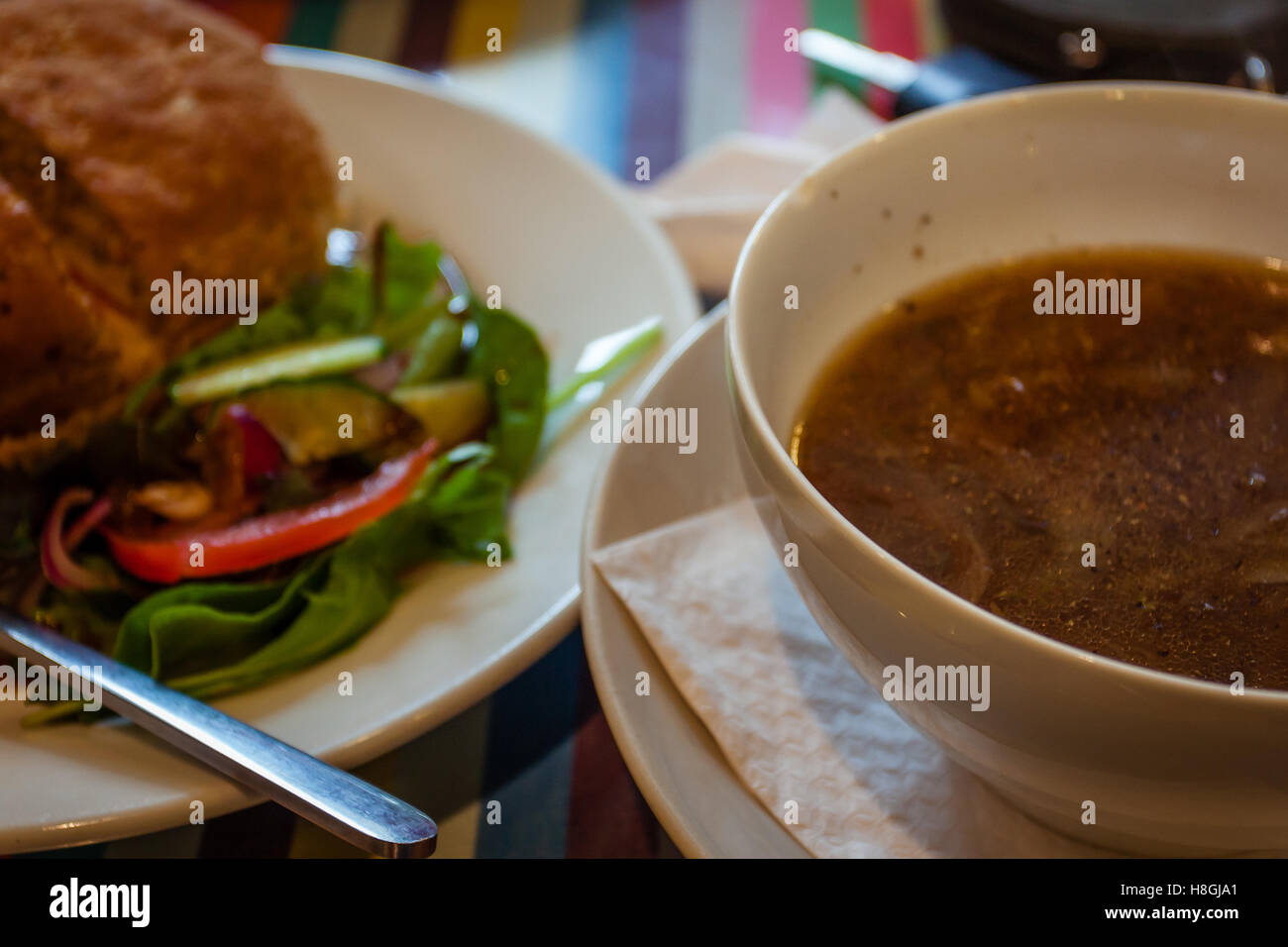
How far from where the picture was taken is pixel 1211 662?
31.2 inches

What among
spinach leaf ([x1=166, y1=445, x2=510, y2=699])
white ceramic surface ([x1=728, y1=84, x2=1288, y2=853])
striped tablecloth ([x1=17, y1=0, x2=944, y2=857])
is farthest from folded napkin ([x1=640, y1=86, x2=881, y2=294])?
white ceramic surface ([x1=728, y1=84, x2=1288, y2=853])

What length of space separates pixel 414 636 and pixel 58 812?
390 millimetres

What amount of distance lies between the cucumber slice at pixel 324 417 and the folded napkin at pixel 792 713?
2.07 ft

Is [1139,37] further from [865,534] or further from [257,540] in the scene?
[257,540]

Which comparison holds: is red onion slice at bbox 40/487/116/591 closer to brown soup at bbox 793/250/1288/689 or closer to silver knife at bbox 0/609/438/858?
silver knife at bbox 0/609/438/858

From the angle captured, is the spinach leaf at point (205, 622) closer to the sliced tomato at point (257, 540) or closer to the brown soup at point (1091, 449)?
the sliced tomato at point (257, 540)

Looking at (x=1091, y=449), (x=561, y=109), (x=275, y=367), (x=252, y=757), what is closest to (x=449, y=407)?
(x=275, y=367)

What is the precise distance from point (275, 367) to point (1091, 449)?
45.9 inches

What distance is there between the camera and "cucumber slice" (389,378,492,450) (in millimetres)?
1573

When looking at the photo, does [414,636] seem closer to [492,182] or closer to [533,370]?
[533,370]

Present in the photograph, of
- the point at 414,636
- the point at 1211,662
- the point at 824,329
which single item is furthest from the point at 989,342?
the point at 414,636

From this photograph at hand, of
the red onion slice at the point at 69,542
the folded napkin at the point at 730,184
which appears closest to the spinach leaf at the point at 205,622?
the red onion slice at the point at 69,542

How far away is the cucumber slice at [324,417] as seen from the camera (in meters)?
1.54

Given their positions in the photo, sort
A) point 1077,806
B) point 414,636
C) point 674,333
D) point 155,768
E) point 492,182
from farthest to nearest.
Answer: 1. point 492,182
2. point 674,333
3. point 414,636
4. point 155,768
5. point 1077,806
